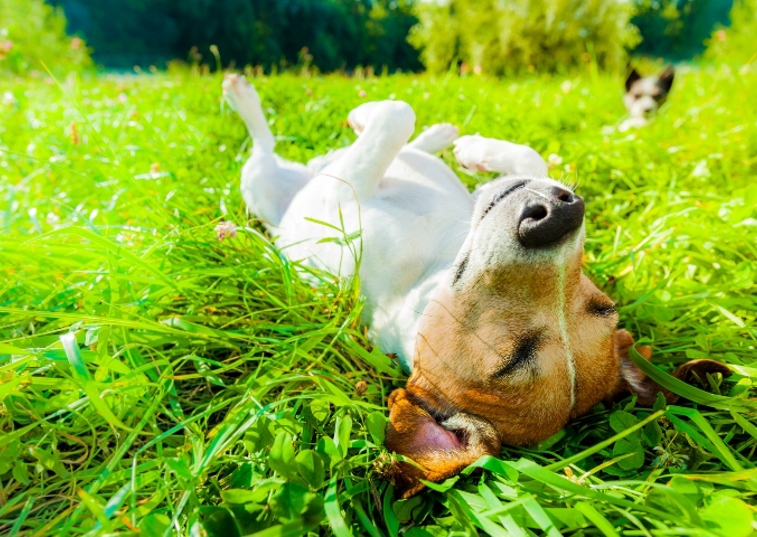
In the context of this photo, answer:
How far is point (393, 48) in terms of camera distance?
91.8ft

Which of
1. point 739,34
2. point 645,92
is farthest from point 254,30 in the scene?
point 645,92

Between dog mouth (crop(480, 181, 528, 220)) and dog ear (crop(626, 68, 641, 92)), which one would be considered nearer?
dog mouth (crop(480, 181, 528, 220))

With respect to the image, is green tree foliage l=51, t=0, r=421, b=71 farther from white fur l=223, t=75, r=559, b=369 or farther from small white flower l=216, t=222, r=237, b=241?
small white flower l=216, t=222, r=237, b=241

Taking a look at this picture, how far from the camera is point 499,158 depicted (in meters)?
2.42

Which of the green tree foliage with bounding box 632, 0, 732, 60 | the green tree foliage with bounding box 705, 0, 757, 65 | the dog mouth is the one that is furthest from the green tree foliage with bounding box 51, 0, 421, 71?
the dog mouth

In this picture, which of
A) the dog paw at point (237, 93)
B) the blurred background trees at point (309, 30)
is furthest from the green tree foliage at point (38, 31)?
the dog paw at point (237, 93)

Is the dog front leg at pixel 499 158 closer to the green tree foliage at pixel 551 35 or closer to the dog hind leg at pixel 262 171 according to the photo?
the dog hind leg at pixel 262 171

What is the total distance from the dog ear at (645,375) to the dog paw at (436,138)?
4.82 feet

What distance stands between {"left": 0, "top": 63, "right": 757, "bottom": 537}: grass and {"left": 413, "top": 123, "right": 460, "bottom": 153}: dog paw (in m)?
0.29

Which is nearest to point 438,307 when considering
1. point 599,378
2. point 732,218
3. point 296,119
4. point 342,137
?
point 599,378

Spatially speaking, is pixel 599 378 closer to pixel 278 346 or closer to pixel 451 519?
pixel 451 519

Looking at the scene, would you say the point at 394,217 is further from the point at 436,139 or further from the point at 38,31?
the point at 38,31

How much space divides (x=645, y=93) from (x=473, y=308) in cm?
615

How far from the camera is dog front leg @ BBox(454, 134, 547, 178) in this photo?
7.77 feet
